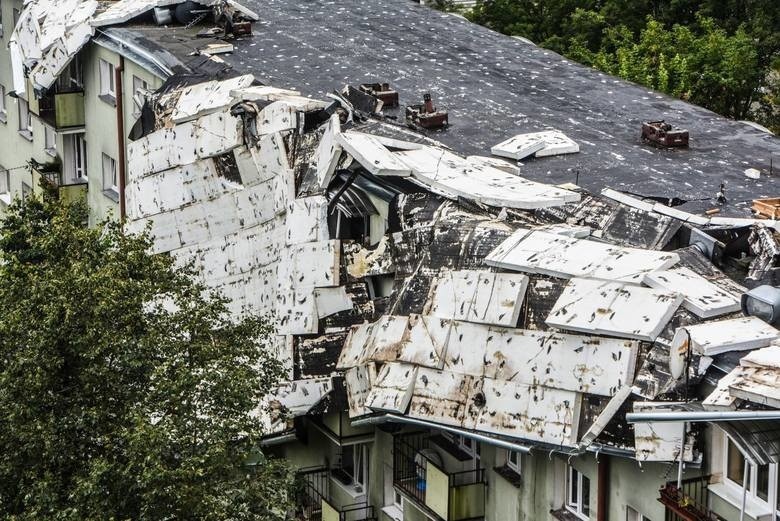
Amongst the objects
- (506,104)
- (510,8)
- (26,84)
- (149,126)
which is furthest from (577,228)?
(510,8)

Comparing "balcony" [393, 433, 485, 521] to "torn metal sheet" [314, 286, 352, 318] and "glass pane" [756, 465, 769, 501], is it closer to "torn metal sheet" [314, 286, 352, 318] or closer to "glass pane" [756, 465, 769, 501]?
"torn metal sheet" [314, 286, 352, 318]

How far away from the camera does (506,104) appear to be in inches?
1528

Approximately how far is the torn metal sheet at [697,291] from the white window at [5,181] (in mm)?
34638

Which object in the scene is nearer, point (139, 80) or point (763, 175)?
point (763, 175)

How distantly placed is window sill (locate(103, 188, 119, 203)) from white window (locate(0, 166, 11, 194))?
408 inches

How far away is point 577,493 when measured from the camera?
89.5ft

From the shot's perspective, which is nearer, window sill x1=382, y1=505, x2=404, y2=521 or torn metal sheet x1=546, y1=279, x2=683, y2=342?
torn metal sheet x1=546, y1=279, x2=683, y2=342

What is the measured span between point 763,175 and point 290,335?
392 inches

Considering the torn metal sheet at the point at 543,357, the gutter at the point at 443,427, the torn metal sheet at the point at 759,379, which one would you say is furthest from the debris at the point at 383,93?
the torn metal sheet at the point at 759,379

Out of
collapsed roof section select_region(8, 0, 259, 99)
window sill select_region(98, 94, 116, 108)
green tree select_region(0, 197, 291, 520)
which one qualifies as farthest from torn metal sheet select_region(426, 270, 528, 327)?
window sill select_region(98, 94, 116, 108)

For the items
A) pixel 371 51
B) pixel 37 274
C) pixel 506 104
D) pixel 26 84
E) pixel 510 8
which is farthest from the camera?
pixel 510 8

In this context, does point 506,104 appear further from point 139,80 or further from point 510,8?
point 510,8

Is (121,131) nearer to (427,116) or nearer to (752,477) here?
(427,116)

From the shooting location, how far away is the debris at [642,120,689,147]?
3512 centimetres
